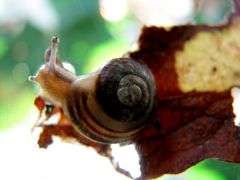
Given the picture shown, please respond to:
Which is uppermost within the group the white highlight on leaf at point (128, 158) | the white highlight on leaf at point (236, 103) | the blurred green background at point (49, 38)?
the blurred green background at point (49, 38)

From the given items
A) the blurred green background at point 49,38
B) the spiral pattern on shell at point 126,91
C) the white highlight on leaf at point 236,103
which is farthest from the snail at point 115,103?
the blurred green background at point 49,38

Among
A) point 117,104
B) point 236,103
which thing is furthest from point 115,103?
point 236,103

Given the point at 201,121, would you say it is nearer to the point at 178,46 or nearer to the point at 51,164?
the point at 178,46

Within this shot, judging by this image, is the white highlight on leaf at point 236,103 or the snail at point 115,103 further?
the snail at point 115,103

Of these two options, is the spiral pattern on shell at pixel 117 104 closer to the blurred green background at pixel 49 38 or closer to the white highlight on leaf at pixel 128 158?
the white highlight on leaf at pixel 128 158

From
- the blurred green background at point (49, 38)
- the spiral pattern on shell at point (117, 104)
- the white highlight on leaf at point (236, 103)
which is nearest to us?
the white highlight on leaf at point (236, 103)

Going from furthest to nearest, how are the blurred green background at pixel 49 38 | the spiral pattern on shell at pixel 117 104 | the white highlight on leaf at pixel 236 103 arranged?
the blurred green background at pixel 49 38, the spiral pattern on shell at pixel 117 104, the white highlight on leaf at pixel 236 103

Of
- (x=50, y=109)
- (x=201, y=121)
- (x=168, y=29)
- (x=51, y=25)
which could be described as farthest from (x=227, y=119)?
(x=51, y=25)
